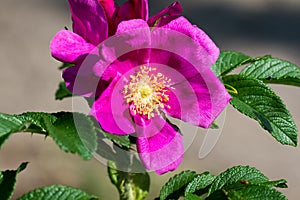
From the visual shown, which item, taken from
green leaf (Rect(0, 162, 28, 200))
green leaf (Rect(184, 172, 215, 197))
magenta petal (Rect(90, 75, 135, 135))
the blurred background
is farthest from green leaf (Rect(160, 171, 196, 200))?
the blurred background

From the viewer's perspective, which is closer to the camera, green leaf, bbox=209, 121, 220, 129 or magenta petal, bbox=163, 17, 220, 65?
magenta petal, bbox=163, 17, 220, 65

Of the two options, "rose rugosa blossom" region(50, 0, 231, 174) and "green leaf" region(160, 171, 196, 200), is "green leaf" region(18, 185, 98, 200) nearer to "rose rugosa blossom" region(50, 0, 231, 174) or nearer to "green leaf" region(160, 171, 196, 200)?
"rose rugosa blossom" region(50, 0, 231, 174)

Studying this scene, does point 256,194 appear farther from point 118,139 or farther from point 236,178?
point 118,139

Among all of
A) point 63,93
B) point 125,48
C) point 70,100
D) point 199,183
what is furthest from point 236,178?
point 70,100

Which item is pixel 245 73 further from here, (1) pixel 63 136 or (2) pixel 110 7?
(1) pixel 63 136

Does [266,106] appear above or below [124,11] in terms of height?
below

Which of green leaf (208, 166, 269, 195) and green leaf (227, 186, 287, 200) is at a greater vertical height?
green leaf (227, 186, 287, 200)

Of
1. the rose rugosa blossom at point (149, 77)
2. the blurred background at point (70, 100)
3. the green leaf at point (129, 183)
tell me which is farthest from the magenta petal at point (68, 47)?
the blurred background at point (70, 100)
